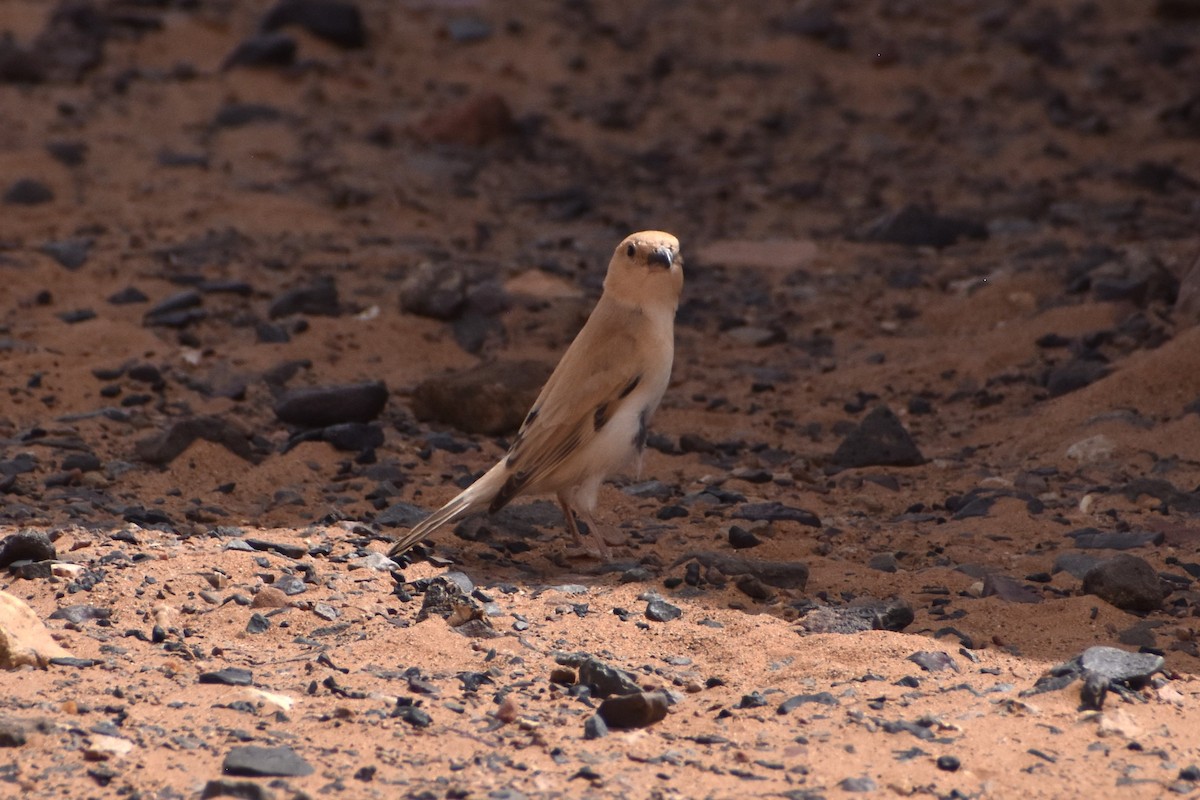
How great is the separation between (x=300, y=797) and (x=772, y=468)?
3.63 metres

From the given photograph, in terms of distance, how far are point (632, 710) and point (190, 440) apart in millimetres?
3051

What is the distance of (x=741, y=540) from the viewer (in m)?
5.78

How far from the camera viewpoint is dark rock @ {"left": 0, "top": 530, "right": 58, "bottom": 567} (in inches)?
199

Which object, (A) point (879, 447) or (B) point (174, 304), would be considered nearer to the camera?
(A) point (879, 447)

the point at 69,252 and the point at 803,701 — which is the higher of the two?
the point at 803,701

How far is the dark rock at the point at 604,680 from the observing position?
4.32m

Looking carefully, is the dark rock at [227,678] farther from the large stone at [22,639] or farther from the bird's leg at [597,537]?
the bird's leg at [597,537]

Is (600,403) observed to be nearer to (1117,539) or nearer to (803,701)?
(803,701)

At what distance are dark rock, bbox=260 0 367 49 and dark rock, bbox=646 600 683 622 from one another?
357 inches

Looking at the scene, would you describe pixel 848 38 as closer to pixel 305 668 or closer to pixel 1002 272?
pixel 1002 272

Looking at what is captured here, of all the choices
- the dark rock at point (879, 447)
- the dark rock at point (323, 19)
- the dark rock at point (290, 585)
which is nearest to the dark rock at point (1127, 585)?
the dark rock at point (879, 447)

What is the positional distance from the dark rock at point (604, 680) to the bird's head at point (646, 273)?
A: 6.49ft

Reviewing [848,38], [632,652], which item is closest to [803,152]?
[848,38]

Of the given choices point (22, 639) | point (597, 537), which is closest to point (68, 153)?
point (597, 537)
